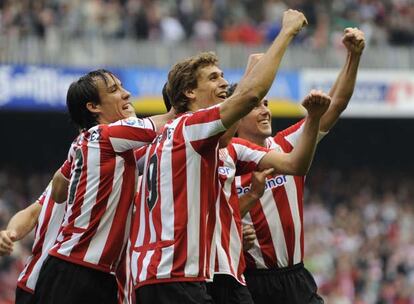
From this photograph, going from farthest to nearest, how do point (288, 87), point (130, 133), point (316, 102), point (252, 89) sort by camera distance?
1. point (288, 87)
2. point (130, 133)
3. point (316, 102)
4. point (252, 89)

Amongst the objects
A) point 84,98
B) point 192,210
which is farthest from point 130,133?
point 192,210

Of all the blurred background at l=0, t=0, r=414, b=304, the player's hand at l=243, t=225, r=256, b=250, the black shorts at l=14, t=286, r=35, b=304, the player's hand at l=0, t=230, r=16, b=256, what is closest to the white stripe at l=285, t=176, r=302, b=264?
the player's hand at l=243, t=225, r=256, b=250

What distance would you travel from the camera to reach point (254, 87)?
6227 mm

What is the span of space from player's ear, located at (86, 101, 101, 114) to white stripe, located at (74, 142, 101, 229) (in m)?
0.35

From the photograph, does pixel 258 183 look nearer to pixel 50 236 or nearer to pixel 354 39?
pixel 354 39

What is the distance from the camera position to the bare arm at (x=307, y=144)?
653 centimetres

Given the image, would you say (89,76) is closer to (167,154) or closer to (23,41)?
(167,154)

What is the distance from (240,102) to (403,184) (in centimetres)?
1843

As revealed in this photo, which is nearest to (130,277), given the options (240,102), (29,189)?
(240,102)

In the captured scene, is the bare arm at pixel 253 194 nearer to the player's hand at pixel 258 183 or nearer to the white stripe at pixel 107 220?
the player's hand at pixel 258 183

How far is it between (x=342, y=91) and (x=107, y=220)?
1.77m

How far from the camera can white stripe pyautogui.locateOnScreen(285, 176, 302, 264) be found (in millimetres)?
7914

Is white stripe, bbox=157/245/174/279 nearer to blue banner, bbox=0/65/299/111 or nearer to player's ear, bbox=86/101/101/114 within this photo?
player's ear, bbox=86/101/101/114

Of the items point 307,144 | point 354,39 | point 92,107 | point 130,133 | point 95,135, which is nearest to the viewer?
point 307,144
